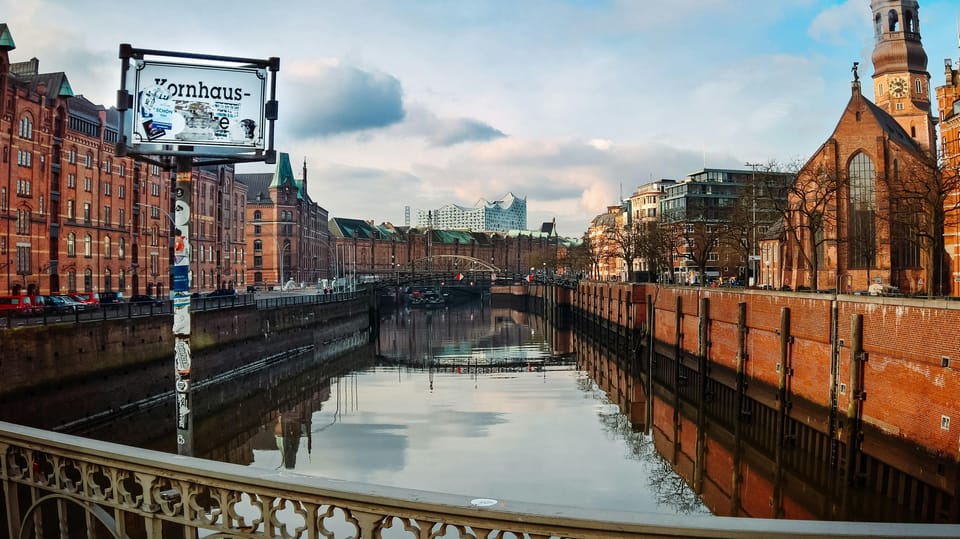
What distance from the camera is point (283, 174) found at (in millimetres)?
128000

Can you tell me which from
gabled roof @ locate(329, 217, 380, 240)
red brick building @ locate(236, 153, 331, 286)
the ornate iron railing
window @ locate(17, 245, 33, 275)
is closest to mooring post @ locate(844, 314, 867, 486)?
the ornate iron railing

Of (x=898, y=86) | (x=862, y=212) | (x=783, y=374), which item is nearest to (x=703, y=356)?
(x=783, y=374)

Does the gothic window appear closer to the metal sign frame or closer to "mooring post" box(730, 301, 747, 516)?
"mooring post" box(730, 301, 747, 516)

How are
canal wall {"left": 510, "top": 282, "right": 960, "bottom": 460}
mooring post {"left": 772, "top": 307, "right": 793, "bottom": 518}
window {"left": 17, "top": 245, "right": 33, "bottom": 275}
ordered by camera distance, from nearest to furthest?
canal wall {"left": 510, "top": 282, "right": 960, "bottom": 460} < mooring post {"left": 772, "top": 307, "right": 793, "bottom": 518} < window {"left": 17, "top": 245, "right": 33, "bottom": 275}

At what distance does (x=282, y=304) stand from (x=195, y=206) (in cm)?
2884

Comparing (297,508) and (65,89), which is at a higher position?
(65,89)

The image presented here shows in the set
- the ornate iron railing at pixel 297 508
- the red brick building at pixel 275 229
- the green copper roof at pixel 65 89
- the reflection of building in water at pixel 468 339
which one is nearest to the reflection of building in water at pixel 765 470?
the ornate iron railing at pixel 297 508

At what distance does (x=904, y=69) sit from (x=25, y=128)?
101 meters

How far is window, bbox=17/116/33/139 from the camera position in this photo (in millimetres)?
50312

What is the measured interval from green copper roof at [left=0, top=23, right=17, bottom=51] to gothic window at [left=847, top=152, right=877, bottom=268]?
61179mm

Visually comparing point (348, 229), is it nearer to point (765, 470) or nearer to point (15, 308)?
point (15, 308)

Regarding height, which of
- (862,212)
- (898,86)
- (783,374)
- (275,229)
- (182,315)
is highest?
(898,86)

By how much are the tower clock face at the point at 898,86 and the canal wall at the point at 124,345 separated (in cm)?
8494

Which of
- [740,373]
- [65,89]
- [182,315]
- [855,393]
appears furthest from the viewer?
[65,89]
